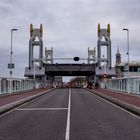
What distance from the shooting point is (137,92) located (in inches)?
1699

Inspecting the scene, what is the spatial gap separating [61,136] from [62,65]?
96.6 m

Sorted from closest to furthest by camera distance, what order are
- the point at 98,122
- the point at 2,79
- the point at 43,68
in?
the point at 98,122 → the point at 2,79 → the point at 43,68

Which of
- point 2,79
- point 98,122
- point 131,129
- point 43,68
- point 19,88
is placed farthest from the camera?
point 43,68

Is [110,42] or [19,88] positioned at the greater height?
[110,42]

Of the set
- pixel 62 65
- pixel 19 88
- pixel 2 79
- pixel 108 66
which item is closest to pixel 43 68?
pixel 62 65

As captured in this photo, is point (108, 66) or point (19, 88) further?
point (108, 66)

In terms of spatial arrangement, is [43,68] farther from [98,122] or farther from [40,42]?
[98,122]

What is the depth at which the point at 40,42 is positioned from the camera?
110938mm

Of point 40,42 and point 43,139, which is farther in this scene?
point 40,42

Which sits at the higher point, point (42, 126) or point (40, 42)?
point (40, 42)

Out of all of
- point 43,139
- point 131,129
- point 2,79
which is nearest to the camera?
point 43,139

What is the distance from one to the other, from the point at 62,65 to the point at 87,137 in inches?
3812

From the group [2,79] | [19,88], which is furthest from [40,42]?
[2,79]

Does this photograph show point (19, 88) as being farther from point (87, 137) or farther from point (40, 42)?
point (40, 42)
